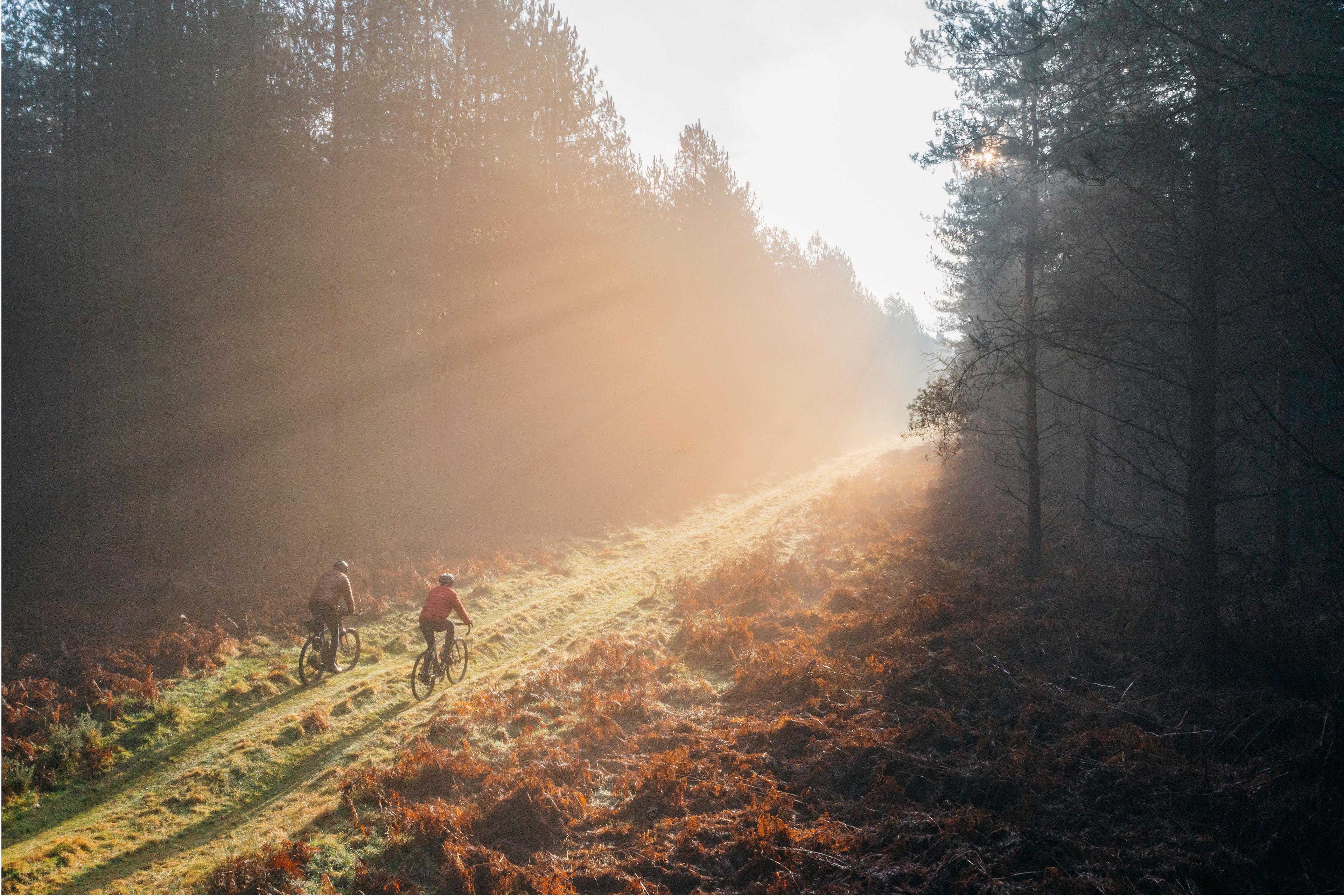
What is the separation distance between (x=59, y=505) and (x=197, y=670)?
35.1 ft

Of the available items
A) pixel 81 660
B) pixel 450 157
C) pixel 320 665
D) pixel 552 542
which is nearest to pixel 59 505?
pixel 81 660

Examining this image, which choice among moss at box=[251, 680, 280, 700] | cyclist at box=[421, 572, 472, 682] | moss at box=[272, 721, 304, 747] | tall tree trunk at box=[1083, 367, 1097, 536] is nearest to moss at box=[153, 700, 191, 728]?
moss at box=[251, 680, 280, 700]

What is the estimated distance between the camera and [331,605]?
12375mm

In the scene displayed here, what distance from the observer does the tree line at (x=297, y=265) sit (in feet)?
54.8

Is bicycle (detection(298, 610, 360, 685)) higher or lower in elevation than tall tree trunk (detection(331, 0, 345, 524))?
lower

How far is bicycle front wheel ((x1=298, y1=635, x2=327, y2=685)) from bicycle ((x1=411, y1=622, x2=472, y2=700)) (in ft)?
5.46

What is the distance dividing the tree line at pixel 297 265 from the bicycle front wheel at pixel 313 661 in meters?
7.44

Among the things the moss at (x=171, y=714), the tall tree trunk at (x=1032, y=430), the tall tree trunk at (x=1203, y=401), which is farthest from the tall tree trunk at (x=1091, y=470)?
the moss at (x=171, y=714)

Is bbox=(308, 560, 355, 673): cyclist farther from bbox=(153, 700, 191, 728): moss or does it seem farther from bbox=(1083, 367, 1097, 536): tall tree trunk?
bbox=(1083, 367, 1097, 536): tall tree trunk

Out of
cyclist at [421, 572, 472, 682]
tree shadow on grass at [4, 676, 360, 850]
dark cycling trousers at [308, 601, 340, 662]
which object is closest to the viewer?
tree shadow on grass at [4, 676, 360, 850]

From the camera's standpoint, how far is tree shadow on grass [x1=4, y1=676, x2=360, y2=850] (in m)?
7.65

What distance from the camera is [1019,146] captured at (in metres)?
15.1

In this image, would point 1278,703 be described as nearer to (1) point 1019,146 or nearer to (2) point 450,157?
(1) point 1019,146

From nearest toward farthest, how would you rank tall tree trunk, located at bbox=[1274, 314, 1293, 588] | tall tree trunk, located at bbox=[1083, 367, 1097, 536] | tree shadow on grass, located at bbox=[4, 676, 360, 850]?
tree shadow on grass, located at bbox=[4, 676, 360, 850]
tall tree trunk, located at bbox=[1274, 314, 1293, 588]
tall tree trunk, located at bbox=[1083, 367, 1097, 536]
